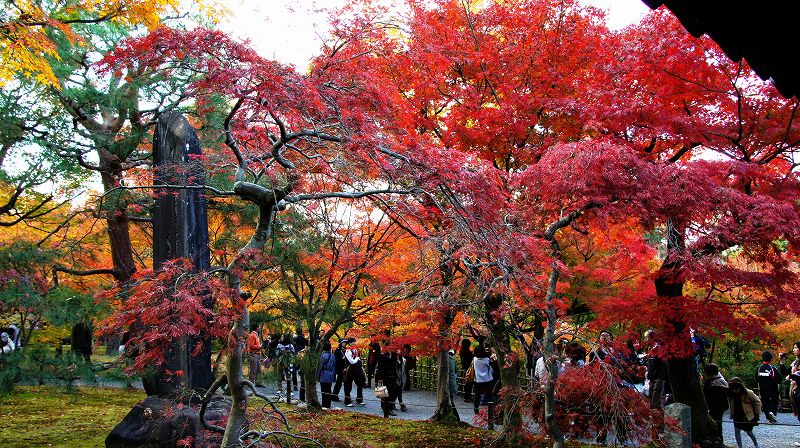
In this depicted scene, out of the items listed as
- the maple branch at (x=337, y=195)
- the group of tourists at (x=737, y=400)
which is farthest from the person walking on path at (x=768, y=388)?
the maple branch at (x=337, y=195)

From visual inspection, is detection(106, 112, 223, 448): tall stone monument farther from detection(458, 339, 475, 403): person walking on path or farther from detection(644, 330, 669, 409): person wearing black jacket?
detection(458, 339, 475, 403): person walking on path

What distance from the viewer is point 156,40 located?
510 cm

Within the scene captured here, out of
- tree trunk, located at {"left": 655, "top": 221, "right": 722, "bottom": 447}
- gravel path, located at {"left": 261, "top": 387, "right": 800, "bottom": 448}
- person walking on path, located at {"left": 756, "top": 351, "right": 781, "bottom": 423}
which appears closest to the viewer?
tree trunk, located at {"left": 655, "top": 221, "right": 722, "bottom": 447}

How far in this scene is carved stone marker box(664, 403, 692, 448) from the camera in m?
6.04

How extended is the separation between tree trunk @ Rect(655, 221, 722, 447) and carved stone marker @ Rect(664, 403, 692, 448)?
1898 millimetres

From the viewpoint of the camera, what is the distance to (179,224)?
8.50 meters

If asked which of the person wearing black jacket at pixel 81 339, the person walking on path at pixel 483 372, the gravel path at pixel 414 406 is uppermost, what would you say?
the person wearing black jacket at pixel 81 339

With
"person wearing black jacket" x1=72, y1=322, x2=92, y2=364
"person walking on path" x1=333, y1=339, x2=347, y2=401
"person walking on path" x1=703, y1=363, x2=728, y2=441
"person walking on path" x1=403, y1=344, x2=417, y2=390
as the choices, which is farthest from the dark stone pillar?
"person wearing black jacket" x1=72, y1=322, x2=92, y2=364

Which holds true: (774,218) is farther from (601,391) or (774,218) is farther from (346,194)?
(346,194)

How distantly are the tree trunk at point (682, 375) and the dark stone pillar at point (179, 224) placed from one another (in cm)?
621

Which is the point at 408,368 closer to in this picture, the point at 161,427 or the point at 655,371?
the point at 655,371

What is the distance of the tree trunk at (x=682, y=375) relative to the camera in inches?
312

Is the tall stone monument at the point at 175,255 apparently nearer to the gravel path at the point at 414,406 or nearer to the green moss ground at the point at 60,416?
the green moss ground at the point at 60,416

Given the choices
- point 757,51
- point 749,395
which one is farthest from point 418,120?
point 757,51
